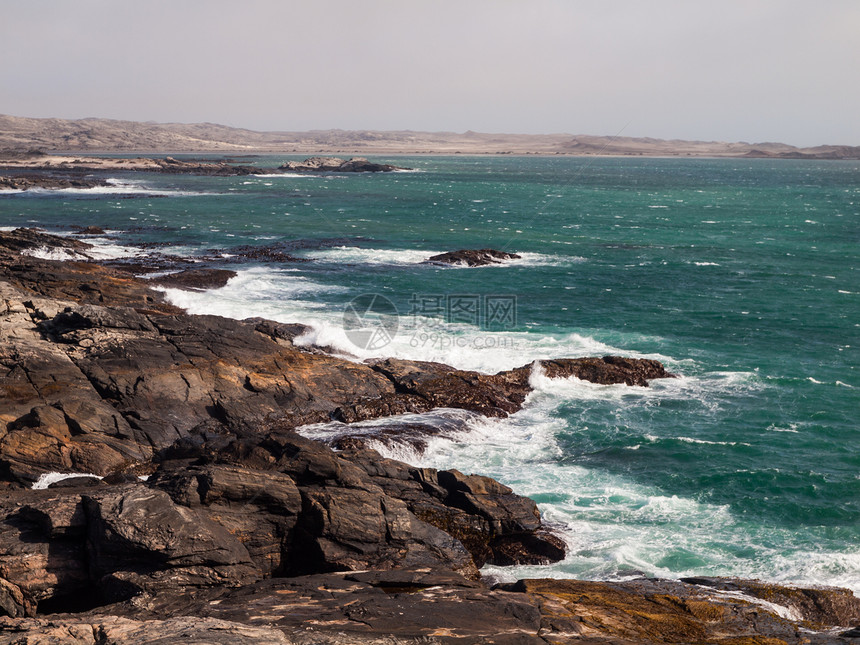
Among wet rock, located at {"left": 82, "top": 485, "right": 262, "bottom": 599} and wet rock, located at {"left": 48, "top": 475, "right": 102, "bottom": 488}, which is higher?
wet rock, located at {"left": 82, "top": 485, "right": 262, "bottom": 599}

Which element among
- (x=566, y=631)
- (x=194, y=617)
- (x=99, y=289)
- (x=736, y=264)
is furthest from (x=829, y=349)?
(x=99, y=289)

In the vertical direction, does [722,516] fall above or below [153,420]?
below

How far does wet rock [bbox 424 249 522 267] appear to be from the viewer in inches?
2119

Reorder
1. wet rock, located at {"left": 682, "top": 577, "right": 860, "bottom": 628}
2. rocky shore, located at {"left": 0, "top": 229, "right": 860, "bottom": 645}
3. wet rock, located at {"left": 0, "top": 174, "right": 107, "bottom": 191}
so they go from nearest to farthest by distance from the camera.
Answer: rocky shore, located at {"left": 0, "top": 229, "right": 860, "bottom": 645}
wet rock, located at {"left": 682, "top": 577, "right": 860, "bottom": 628}
wet rock, located at {"left": 0, "top": 174, "right": 107, "bottom": 191}

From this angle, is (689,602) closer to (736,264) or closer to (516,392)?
(516,392)

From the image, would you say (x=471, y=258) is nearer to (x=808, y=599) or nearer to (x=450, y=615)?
(x=808, y=599)

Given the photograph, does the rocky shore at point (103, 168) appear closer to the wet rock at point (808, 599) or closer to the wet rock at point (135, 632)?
the wet rock at point (135, 632)

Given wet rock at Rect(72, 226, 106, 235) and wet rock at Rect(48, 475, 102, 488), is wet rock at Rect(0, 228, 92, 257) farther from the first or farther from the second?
wet rock at Rect(48, 475, 102, 488)

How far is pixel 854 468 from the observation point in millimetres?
23234

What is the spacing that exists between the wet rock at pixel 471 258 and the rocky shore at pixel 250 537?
3001 centimetres

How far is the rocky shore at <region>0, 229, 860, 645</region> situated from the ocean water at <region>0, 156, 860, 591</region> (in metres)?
2.16

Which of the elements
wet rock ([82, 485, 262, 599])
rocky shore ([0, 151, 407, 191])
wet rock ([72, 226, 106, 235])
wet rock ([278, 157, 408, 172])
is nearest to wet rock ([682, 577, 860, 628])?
wet rock ([82, 485, 262, 599])

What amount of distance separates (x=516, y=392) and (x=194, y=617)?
19009 millimetres

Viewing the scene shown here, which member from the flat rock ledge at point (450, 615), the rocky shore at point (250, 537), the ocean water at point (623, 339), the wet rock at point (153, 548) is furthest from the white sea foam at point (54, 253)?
the flat rock ledge at point (450, 615)
